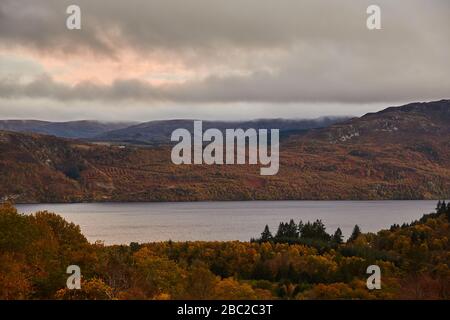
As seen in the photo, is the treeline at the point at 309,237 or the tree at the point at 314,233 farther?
the tree at the point at 314,233

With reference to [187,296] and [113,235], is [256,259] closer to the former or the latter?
[187,296]

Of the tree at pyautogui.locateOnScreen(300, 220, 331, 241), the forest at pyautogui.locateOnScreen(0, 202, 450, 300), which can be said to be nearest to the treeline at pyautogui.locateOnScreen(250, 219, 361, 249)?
the tree at pyautogui.locateOnScreen(300, 220, 331, 241)

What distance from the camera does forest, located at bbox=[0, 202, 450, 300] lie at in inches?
2238

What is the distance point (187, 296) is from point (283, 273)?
34.2 meters

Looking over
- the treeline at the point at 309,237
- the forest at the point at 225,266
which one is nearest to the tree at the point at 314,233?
the treeline at the point at 309,237

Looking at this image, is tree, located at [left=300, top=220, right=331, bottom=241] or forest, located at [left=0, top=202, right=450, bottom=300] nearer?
forest, located at [left=0, top=202, right=450, bottom=300]

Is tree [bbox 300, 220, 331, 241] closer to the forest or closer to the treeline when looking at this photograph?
the treeline

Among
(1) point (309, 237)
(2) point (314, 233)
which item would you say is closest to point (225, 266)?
(1) point (309, 237)

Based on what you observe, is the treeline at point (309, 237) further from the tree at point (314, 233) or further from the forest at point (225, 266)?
the forest at point (225, 266)

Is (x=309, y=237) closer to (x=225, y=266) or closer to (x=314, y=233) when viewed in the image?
(x=314, y=233)

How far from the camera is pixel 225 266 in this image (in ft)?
344

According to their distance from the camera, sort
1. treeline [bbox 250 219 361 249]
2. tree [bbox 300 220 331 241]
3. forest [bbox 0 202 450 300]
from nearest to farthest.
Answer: forest [bbox 0 202 450 300], treeline [bbox 250 219 361 249], tree [bbox 300 220 331 241]

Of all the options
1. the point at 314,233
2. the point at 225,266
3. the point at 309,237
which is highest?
the point at 314,233

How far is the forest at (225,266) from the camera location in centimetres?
5684
